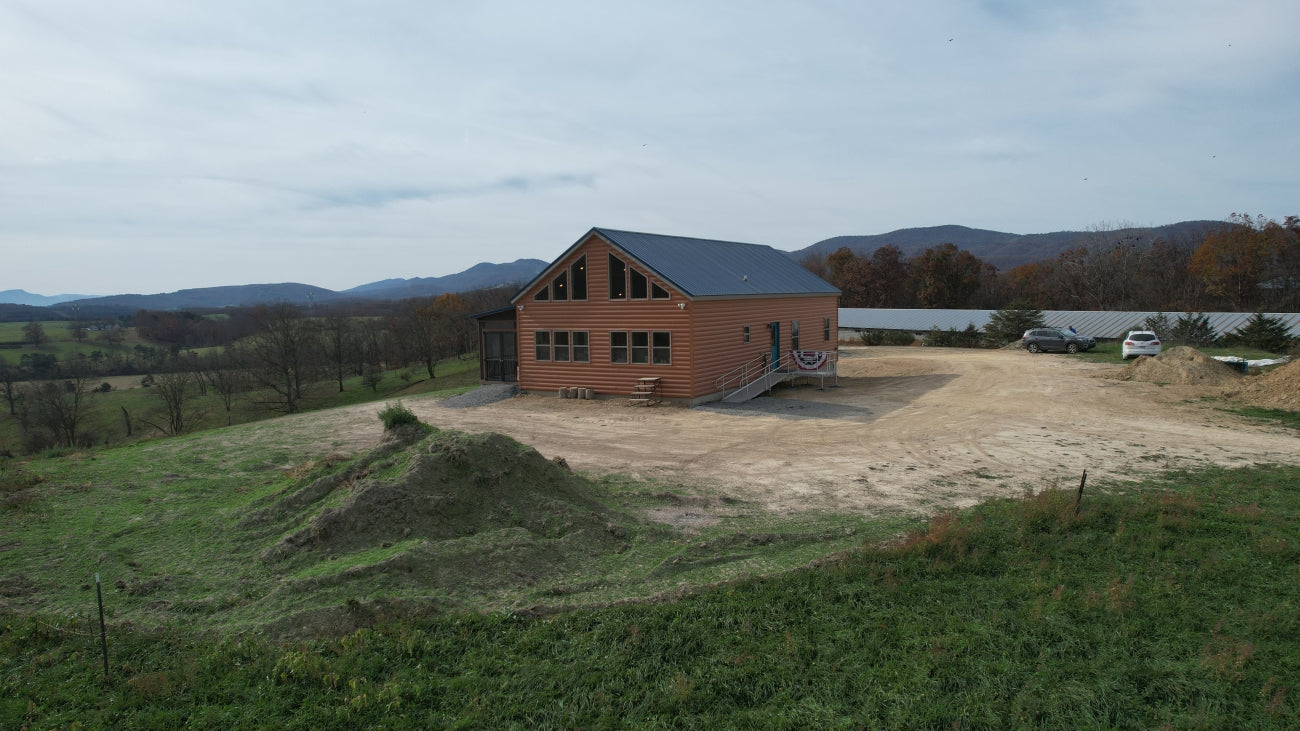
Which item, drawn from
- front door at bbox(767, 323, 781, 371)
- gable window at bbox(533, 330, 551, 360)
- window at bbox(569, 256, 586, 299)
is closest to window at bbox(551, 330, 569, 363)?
gable window at bbox(533, 330, 551, 360)

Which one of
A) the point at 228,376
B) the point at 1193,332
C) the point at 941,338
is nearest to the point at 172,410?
the point at 228,376

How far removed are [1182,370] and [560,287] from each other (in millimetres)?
22849

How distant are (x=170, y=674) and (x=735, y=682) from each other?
4.94 m

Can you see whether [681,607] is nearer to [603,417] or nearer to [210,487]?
[210,487]

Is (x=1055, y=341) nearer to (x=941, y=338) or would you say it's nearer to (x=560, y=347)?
(x=941, y=338)

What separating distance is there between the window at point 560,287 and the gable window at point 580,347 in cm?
145

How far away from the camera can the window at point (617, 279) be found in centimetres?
2391

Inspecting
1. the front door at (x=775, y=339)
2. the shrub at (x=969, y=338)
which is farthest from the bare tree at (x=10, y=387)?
the shrub at (x=969, y=338)

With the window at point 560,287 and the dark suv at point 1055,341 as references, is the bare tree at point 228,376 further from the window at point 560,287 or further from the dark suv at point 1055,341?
the dark suv at point 1055,341

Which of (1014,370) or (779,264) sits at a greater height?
(779,264)

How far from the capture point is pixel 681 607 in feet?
24.1

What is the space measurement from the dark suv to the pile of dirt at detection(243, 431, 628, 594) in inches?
1394

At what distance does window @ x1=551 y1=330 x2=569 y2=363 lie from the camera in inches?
999

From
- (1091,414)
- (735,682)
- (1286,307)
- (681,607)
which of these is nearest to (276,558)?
(681,607)
